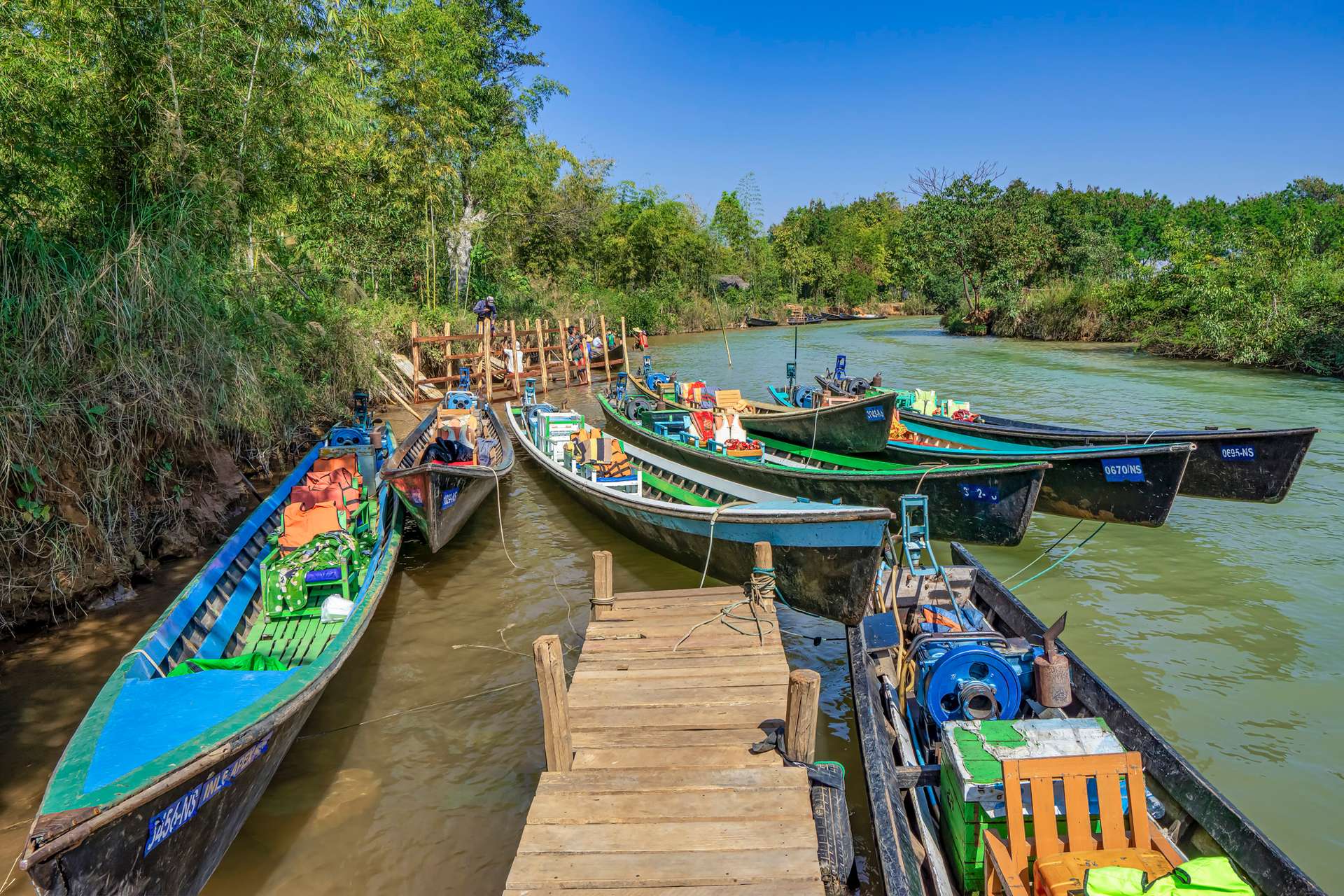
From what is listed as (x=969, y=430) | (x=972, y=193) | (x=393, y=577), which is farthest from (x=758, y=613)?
(x=972, y=193)

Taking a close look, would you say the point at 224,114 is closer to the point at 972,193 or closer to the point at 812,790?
the point at 812,790

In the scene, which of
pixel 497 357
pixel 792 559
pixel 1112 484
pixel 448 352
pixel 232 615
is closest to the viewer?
pixel 232 615

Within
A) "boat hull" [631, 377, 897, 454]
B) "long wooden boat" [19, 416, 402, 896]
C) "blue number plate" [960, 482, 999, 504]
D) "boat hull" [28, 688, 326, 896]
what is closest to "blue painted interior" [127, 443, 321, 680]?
"long wooden boat" [19, 416, 402, 896]

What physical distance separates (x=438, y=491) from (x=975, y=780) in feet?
21.9

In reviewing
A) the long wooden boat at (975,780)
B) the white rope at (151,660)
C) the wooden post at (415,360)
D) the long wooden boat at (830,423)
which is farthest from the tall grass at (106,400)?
the wooden post at (415,360)

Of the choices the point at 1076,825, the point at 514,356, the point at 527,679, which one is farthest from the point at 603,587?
the point at 514,356

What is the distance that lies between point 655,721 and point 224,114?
9.66 metres

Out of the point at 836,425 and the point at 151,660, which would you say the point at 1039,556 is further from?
the point at 151,660

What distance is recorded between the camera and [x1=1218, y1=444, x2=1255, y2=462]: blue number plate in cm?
934

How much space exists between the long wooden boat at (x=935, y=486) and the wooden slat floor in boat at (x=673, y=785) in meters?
3.98

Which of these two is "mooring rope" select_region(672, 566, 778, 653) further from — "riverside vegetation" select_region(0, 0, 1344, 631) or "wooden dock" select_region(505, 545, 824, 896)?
"riverside vegetation" select_region(0, 0, 1344, 631)

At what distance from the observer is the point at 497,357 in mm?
23156

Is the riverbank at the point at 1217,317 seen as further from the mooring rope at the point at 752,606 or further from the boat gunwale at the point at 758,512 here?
the mooring rope at the point at 752,606

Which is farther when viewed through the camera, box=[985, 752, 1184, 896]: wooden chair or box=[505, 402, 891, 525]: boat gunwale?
box=[505, 402, 891, 525]: boat gunwale
